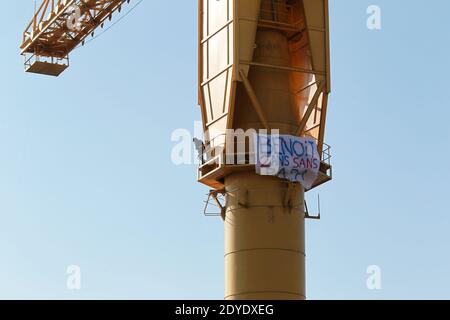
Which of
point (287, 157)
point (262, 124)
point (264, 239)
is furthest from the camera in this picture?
point (262, 124)

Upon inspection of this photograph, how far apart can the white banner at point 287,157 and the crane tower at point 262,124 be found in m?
0.06

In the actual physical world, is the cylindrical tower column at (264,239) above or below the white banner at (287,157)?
below

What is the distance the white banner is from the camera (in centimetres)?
6034

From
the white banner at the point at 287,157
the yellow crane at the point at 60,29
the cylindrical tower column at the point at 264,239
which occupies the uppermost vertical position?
the yellow crane at the point at 60,29

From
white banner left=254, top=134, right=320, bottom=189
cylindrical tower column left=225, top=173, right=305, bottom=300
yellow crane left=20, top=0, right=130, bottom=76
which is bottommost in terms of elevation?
cylindrical tower column left=225, top=173, right=305, bottom=300

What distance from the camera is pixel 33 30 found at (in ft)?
286

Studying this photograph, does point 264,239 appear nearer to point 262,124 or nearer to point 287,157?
point 287,157

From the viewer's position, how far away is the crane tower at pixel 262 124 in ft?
195

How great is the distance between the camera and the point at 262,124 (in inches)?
2427

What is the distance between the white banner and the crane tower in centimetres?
6

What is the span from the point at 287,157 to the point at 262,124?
2493 millimetres

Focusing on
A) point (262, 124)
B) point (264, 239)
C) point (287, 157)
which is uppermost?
point (262, 124)

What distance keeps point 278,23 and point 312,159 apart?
8.65 metres

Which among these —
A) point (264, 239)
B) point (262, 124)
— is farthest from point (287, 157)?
point (264, 239)
